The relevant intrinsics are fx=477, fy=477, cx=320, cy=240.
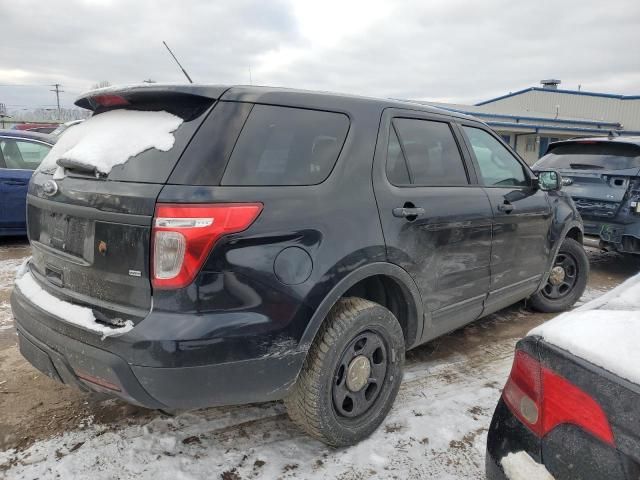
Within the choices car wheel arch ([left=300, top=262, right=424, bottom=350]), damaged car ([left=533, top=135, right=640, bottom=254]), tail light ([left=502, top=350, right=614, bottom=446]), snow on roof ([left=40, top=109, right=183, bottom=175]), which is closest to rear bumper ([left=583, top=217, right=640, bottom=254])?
damaged car ([left=533, top=135, right=640, bottom=254])

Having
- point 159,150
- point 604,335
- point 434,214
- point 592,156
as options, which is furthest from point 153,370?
point 592,156

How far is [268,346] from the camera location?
2.03 meters

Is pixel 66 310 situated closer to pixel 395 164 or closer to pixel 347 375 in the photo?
pixel 347 375

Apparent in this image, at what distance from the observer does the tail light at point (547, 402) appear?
1.28 meters

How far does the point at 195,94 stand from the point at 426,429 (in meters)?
2.12

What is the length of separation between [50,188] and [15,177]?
500cm

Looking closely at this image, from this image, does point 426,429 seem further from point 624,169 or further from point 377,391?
point 624,169

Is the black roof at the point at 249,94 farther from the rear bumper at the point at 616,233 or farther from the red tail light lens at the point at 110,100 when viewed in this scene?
the rear bumper at the point at 616,233

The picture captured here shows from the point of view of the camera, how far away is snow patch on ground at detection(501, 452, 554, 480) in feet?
4.60

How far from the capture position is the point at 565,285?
473 cm

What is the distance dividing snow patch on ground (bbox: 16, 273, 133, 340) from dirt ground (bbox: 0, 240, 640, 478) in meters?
0.50

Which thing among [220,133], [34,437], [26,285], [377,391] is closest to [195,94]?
[220,133]

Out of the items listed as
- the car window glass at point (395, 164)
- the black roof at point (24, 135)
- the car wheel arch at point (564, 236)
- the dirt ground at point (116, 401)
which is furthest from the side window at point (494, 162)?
the black roof at point (24, 135)

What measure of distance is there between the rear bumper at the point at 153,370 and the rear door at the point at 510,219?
75.4 inches
